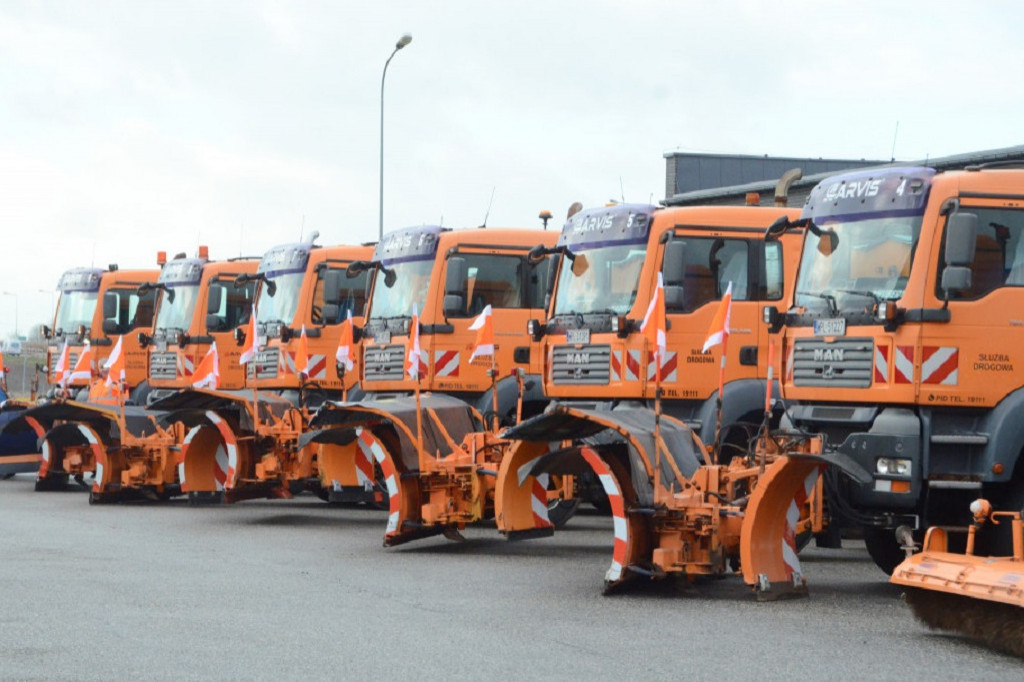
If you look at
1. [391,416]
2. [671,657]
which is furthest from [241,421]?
[671,657]

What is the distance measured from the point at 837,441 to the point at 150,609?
5.15 meters

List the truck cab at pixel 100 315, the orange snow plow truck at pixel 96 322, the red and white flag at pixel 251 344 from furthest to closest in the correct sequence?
the truck cab at pixel 100 315, the orange snow plow truck at pixel 96 322, the red and white flag at pixel 251 344

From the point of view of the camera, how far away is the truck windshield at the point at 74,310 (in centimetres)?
3020

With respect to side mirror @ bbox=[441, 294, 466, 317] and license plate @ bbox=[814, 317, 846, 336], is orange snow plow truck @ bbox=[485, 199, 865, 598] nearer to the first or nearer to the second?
license plate @ bbox=[814, 317, 846, 336]

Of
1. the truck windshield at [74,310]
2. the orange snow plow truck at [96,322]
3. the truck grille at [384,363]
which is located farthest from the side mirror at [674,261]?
the truck windshield at [74,310]

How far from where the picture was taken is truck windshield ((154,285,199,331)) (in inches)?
1062

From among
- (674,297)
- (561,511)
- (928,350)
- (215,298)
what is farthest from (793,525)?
(215,298)

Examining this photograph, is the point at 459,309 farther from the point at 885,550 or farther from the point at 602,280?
the point at 885,550

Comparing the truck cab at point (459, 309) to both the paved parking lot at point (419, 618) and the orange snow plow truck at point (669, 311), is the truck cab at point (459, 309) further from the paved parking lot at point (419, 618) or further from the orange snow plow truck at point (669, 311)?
the paved parking lot at point (419, 618)

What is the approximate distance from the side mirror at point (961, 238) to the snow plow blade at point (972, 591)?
230 cm

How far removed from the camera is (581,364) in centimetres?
1677

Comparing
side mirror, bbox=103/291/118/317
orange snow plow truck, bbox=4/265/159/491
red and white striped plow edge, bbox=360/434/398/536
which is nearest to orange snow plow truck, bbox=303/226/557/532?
red and white striped plow edge, bbox=360/434/398/536

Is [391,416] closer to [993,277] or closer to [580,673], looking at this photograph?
[993,277]

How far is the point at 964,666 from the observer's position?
895cm
